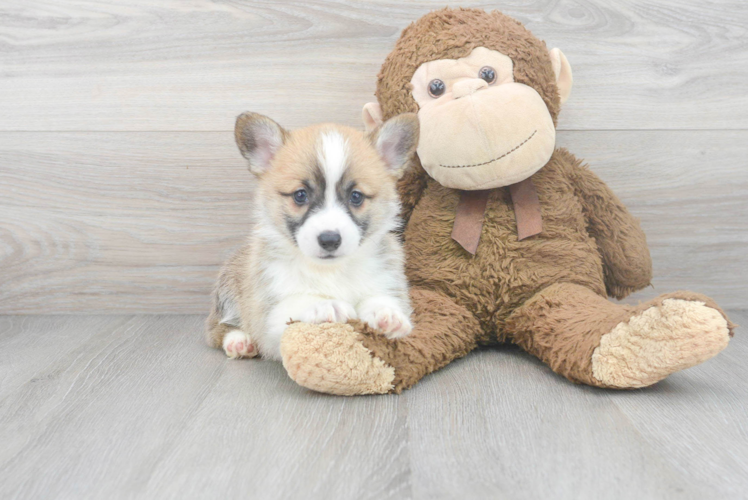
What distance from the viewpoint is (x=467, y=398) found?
4.61 ft

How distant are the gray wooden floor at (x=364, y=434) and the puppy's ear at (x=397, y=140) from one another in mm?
579

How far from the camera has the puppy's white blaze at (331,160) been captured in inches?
58.2

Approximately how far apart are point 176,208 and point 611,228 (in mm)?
1480

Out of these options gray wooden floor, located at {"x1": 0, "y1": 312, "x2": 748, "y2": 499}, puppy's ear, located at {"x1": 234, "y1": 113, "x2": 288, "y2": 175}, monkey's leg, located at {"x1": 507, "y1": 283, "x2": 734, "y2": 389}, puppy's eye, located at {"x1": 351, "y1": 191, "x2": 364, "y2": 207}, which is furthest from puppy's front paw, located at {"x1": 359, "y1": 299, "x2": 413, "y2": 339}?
puppy's ear, located at {"x1": 234, "y1": 113, "x2": 288, "y2": 175}

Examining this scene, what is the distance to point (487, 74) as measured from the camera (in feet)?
5.48

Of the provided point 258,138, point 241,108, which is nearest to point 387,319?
point 258,138

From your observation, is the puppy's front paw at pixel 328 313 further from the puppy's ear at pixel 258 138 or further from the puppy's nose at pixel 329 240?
the puppy's ear at pixel 258 138

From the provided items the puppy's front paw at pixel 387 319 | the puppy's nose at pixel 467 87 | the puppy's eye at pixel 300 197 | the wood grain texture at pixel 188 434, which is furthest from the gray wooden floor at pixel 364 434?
the puppy's nose at pixel 467 87

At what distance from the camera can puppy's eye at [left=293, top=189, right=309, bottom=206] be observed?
151cm

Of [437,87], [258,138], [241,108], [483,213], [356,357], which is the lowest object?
[356,357]

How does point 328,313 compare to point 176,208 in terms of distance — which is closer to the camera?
point 328,313

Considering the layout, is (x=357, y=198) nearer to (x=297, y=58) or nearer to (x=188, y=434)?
(x=188, y=434)

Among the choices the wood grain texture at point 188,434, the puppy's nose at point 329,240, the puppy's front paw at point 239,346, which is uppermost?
the puppy's nose at point 329,240

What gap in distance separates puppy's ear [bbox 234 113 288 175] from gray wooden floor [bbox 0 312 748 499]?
569mm
